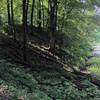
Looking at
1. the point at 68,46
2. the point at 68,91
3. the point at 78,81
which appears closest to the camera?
the point at 68,91

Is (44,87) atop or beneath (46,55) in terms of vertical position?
atop

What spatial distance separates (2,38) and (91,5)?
8.36 metres

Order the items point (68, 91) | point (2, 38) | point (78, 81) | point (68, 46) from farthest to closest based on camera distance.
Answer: point (68, 46)
point (2, 38)
point (78, 81)
point (68, 91)

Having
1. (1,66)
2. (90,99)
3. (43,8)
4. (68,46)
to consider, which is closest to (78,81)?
(90,99)

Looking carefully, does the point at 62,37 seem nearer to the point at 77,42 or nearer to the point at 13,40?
the point at 77,42

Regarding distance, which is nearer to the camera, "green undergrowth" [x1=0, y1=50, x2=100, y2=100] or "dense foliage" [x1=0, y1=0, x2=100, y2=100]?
"green undergrowth" [x1=0, y1=50, x2=100, y2=100]

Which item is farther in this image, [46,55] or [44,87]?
[46,55]

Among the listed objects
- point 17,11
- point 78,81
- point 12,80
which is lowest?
point 78,81

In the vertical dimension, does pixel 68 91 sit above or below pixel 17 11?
below

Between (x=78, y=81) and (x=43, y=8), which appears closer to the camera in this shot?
(x=78, y=81)

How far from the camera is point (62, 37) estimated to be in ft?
61.7

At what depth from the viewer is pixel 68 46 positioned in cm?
1814

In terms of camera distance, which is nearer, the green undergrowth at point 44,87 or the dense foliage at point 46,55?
the green undergrowth at point 44,87

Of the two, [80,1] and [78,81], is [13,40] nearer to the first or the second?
[78,81]
